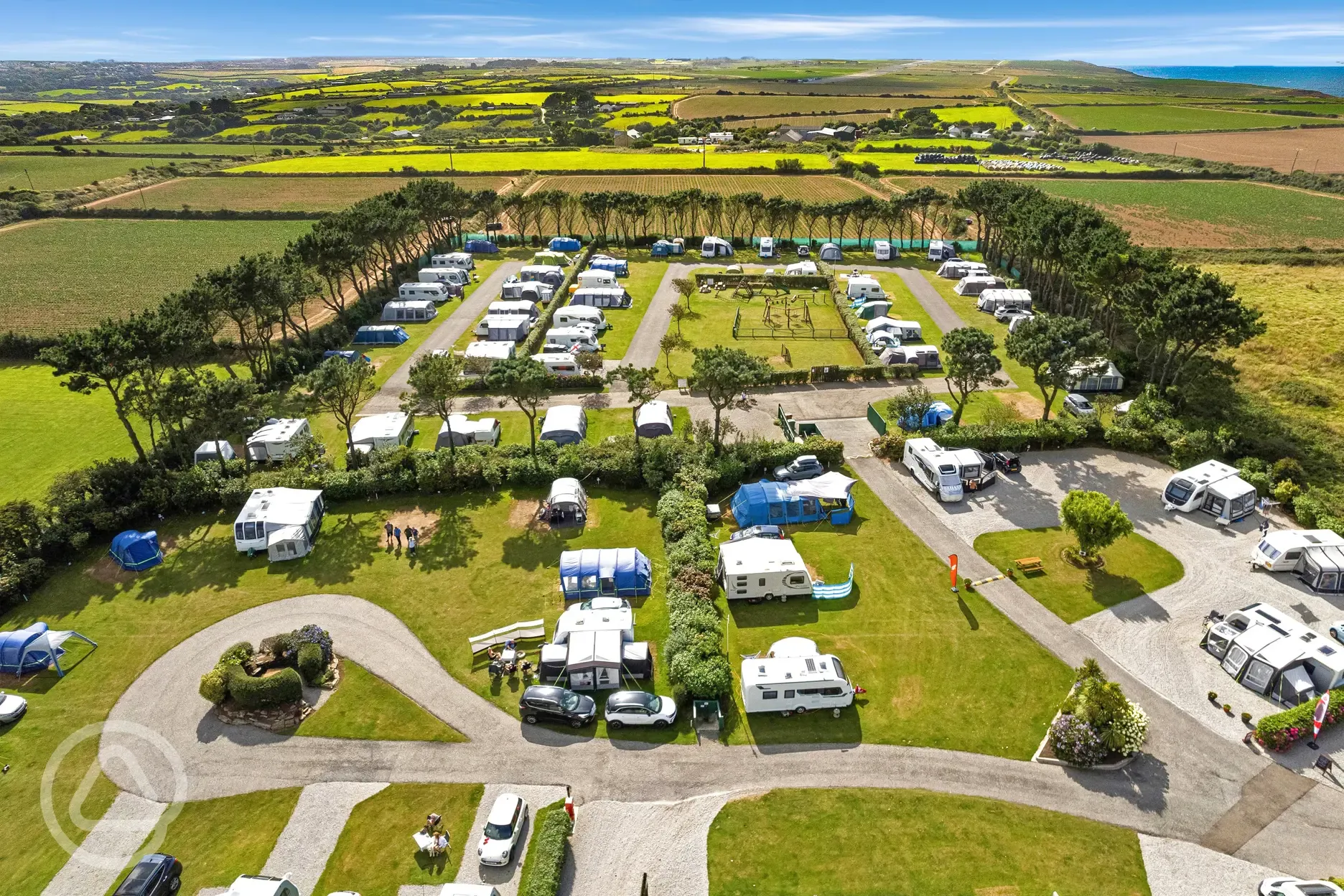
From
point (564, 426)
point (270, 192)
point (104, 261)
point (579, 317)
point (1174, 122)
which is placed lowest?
point (564, 426)

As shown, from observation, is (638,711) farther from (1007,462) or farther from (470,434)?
(1007,462)

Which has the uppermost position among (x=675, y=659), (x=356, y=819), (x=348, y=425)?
(x=348, y=425)

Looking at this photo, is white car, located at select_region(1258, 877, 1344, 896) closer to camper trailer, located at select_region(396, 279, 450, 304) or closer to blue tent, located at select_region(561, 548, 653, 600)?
blue tent, located at select_region(561, 548, 653, 600)

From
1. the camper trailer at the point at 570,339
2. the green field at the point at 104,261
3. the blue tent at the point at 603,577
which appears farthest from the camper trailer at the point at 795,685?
the green field at the point at 104,261

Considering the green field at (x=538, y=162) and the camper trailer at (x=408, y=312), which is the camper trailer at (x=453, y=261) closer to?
the camper trailer at (x=408, y=312)

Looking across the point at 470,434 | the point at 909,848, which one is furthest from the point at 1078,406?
the point at 470,434

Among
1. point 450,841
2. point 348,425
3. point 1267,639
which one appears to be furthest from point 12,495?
point 1267,639

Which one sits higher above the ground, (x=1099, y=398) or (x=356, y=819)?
(x=1099, y=398)

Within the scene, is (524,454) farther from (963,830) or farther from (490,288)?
(490,288)

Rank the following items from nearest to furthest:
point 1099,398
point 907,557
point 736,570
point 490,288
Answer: point 736,570
point 907,557
point 1099,398
point 490,288
